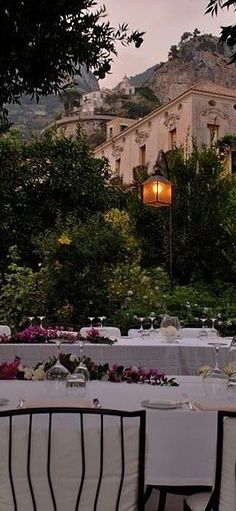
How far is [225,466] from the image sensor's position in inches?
100

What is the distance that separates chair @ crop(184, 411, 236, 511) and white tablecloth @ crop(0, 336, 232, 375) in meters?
4.00

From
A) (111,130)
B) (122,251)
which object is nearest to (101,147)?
(111,130)

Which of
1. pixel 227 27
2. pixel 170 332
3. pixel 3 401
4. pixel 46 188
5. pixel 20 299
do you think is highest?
pixel 46 188

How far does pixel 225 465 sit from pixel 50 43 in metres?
2.38

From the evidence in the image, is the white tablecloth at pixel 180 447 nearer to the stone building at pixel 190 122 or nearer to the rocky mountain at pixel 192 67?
the stone building at pixel 190 122

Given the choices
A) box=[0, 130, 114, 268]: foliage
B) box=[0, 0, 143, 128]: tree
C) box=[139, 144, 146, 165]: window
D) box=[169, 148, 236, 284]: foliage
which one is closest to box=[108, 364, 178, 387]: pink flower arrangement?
box=[0, 0, 143, 128]: tree

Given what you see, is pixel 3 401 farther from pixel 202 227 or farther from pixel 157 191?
pixel 202 227

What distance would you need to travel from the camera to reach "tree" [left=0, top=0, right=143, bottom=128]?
3.45 meters

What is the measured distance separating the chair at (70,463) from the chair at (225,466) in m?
0.29

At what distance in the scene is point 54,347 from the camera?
21.7 feet

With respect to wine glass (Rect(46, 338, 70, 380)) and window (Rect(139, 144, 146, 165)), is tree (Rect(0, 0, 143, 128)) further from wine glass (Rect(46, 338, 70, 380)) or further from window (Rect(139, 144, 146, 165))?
window (Rect(139, 144, 146, 165))

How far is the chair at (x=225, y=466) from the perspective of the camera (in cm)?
251

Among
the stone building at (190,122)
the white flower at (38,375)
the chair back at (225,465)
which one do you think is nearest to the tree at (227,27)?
the chair back at (225,465)

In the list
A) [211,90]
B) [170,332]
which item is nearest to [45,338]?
[170,332]
